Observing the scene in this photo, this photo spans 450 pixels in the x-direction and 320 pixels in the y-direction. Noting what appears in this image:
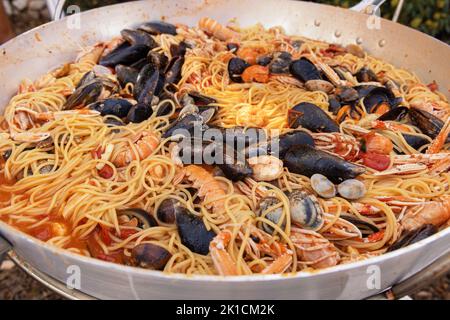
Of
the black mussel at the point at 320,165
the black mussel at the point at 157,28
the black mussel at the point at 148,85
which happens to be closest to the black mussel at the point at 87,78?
the black mussel at the point at 148,85

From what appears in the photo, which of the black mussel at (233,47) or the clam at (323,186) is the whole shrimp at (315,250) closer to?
the clam at (323,186)

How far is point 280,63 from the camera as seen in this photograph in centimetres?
432

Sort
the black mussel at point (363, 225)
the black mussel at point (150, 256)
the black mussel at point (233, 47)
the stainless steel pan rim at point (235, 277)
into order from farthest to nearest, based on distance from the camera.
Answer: the black mussel at point (233, 47)
the black mussel at point (363, 225)
the black mussel at point (150, 256)
the stainless steel pan rim at point (235, 277)

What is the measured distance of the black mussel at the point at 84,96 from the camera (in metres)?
3.80

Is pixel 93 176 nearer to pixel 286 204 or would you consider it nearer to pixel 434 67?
pixel 286 204

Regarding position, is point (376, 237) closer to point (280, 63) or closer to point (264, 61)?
point (280, 63)

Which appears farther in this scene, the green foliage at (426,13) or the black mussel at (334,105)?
the green foliage at (426,13)

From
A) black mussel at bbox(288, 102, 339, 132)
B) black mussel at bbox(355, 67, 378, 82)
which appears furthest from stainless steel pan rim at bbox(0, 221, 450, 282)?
black mussel at bbox(355, 67, 378, 82)

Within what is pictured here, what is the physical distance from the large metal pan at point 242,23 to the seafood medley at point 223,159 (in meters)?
0.22

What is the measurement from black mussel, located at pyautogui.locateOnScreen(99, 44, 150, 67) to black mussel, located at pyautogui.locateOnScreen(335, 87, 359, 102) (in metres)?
2.00

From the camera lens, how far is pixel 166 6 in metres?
5.24

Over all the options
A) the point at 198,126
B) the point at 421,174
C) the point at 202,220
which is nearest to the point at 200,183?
the point at 202,220

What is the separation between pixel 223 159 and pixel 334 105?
4.75ft
